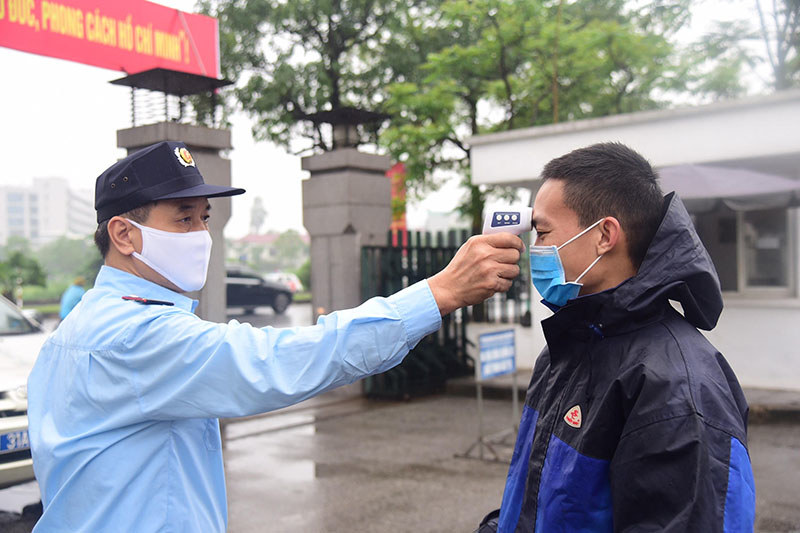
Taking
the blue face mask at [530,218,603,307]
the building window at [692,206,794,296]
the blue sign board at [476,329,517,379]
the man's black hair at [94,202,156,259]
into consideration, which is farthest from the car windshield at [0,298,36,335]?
the building window at [692,206,794,296]

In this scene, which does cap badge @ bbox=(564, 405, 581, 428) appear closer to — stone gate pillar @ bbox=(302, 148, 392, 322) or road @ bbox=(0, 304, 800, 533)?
road @ bbox=(0, 304, 800, 533)

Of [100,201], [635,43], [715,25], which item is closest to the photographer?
[100,201]

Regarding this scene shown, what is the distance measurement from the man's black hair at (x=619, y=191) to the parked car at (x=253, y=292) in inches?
1042

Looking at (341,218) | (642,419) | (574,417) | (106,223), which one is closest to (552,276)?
(574,417)

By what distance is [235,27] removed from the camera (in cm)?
2409

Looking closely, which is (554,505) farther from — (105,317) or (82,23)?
(82,23)

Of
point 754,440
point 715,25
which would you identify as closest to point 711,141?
point 754,440

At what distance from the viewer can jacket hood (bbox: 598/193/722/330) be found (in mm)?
1786

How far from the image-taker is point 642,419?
1.60 metres

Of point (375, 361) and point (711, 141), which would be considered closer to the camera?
point (375, 361)

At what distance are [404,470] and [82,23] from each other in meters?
7.31

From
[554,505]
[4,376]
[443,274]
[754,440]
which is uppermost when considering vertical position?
[443,274]

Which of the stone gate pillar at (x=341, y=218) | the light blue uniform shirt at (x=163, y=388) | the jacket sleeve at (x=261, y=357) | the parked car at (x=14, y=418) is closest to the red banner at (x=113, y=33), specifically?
the stone gate pillar at (x=341, y=218)

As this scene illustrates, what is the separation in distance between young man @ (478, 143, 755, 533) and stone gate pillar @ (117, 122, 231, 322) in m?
→ 6.26
